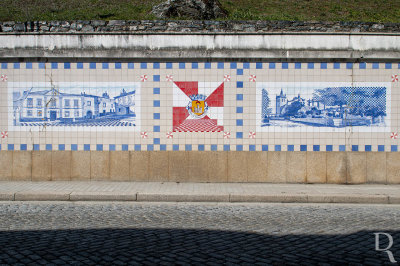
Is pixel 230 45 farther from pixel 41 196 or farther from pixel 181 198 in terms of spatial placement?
pixel 41 196

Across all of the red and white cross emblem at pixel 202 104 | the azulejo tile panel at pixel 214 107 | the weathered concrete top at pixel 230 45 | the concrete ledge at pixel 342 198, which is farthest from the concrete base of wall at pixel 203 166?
the weathered concrete top at pixel 230 45

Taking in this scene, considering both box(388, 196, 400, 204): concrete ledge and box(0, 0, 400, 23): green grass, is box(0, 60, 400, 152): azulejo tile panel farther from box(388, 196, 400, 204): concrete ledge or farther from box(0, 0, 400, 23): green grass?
box(0, 0, 400, 23): green grass

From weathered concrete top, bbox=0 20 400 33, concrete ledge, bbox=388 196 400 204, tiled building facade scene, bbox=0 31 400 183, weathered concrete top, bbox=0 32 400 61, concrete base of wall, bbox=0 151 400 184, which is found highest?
weathered concrete top, bbox=0 20 400 33

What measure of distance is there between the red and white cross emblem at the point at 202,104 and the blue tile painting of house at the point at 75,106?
3.56 ft

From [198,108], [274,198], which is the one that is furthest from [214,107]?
[274,198]

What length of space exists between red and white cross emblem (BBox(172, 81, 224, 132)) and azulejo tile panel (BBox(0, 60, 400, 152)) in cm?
3

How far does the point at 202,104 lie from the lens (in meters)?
10.8

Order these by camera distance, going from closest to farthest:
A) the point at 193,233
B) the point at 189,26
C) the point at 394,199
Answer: the point at 193,233, the point at 394,199, the point at 189,26

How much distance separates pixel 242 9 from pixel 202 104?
6.76m

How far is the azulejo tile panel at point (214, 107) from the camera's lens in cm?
1077

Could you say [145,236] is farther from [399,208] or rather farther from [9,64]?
[9,64]

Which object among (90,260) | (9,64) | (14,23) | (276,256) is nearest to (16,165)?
(9,64)

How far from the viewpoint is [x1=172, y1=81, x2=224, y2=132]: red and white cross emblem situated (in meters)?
10.8

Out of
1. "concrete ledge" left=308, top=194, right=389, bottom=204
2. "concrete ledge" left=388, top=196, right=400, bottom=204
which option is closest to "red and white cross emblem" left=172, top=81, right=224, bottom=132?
"concrete ledge" left=308, top=194, right=389, bottom=204
